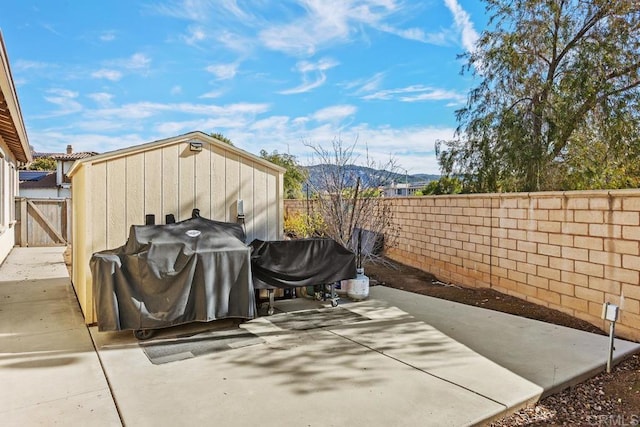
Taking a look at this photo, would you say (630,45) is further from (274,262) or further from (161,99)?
(161,99)

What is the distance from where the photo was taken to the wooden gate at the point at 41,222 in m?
12.4

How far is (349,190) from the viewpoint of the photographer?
720 centimetres

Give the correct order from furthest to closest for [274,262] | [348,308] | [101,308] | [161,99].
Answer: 1. [161,99]
2. [348,308]
3. [274,262]
4. [101,308]

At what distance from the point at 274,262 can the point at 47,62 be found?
11.6 m

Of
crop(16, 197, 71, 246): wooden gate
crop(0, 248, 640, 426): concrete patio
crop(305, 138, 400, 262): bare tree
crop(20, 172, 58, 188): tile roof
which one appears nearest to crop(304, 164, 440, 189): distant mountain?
crop(305, 138, 400, 262): bare tree

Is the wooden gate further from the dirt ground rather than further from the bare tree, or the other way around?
the dirt ground

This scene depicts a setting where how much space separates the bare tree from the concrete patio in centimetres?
194

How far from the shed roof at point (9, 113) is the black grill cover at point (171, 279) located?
7.77 feet

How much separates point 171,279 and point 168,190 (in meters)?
1.40

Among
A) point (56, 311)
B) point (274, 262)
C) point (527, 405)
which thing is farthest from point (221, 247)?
point (527, 405)

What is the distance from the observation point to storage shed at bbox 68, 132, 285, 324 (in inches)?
187

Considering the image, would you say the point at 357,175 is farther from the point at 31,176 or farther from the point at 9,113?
the point at 31,176

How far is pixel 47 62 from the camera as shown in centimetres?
1227

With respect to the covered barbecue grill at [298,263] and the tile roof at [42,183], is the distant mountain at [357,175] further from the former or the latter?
the tile roof at [42,183]
